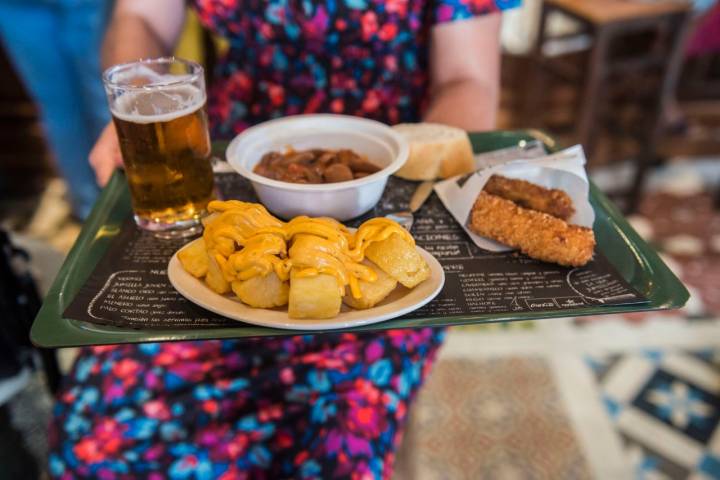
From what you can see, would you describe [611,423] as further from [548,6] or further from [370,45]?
[548,6]

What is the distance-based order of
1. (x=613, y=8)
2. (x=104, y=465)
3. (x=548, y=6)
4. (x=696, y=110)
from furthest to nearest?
(x=696, y=110) → (x=548, y=6) → (x=613, y=8) → (x=104, y=465)

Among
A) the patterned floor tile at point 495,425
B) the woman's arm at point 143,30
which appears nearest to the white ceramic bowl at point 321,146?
the woman's arm at point 143,30

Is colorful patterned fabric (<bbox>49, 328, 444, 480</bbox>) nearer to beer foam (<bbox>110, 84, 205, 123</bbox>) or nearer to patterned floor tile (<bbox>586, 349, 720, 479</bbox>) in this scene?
beer foam (<bbox>110, 84, 205, 123</bbox>)

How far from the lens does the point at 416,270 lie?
812mm

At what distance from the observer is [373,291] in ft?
2.59

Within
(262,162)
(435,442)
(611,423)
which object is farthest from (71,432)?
(611,423)

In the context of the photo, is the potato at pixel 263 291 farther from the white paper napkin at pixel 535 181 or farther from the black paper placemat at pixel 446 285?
the white paper napkin at pixel 535 181

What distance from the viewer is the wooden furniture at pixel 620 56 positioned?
2.26m

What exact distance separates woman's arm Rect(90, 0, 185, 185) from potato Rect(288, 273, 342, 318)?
0.84 meters

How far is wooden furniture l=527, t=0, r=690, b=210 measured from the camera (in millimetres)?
2260

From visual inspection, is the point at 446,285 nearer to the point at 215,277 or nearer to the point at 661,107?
the point at 215,277

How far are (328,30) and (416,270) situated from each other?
0.69 metres

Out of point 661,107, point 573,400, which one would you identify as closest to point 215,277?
point 573,400

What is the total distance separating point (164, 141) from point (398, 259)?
40 centimetres
